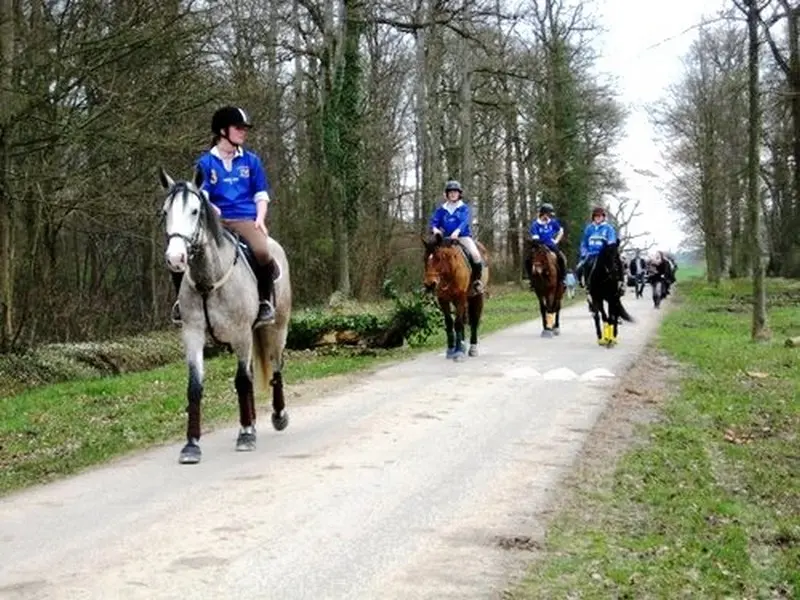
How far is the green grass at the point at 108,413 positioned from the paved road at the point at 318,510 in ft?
1.97

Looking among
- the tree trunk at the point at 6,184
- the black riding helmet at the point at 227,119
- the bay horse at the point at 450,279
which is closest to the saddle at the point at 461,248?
the bay horse at the point at 450,279

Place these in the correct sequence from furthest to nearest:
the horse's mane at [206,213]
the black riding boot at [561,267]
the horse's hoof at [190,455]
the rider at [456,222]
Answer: the black riding boot at [561,267] < the rider at [456,222] < the horse's hoof at [190,455] < the horse's mane at [206,213]

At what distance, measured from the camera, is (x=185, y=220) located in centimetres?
810

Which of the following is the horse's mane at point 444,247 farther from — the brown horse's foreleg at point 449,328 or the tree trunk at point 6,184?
the tree trunk at point 6,184

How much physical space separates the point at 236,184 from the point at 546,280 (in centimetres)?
1288

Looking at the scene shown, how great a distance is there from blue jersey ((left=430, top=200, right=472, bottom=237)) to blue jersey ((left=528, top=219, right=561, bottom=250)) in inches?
178

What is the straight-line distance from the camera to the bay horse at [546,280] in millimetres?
21422

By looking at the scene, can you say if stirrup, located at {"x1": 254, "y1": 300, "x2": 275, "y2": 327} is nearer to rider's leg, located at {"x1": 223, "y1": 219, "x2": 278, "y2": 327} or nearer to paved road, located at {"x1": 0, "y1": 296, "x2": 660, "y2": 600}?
rider's leg, located at {"x1": 223, "y1": 219, "x2": 278, "y2": 327}

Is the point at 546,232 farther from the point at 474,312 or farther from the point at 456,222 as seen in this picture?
the point at 456,222

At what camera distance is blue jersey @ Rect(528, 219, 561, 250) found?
21.6m

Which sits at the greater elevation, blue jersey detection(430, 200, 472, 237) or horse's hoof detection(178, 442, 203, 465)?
blue jersey detection(430, 200, 472, 237)

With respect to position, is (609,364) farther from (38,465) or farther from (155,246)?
(155,246)

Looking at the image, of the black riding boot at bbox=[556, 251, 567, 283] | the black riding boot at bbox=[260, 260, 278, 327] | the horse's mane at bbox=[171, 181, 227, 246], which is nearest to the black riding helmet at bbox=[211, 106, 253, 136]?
the horse's mane at bbox=[171, 181, 227, 246]

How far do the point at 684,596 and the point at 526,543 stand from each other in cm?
109
